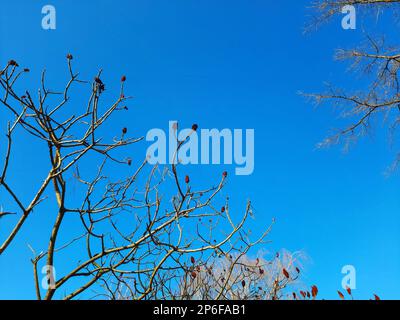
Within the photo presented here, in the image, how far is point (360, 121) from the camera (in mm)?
8477

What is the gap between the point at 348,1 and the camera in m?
8.29
